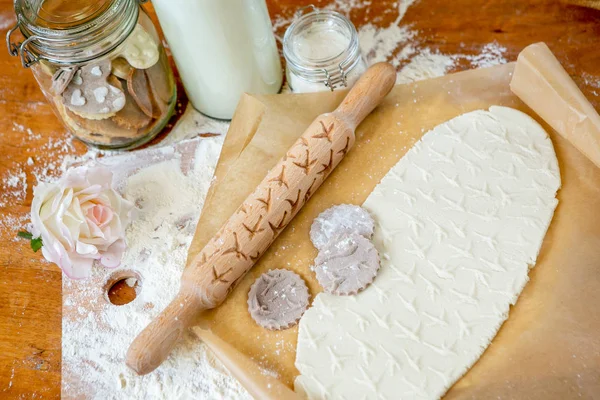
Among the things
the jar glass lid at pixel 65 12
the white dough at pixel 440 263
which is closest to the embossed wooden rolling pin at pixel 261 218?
the white dough at pixel 440 263

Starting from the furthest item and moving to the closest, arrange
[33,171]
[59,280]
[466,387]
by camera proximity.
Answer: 1. [33,171]
2. [59,280]
3. [466,387]

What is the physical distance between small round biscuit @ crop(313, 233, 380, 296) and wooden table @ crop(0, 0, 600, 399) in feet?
1.49

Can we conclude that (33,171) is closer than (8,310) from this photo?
No

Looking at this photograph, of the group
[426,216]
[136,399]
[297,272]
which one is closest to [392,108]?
[426,216]

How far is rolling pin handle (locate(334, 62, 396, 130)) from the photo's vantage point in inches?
46.0

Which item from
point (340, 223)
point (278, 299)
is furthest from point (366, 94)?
point (278, 299)

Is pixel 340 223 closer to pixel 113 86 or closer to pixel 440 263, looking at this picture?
pixel 440 263

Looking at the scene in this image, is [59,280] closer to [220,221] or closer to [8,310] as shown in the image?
[8,310]

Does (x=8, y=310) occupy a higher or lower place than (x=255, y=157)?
lower

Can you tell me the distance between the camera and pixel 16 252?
121 cm

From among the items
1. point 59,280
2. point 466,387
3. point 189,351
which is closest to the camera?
point 466,387

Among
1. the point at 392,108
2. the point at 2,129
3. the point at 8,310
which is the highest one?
the point at 392,108

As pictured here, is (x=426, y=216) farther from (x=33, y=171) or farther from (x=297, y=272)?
(x=33, y=171)

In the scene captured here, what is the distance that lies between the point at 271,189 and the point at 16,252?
48 centimetres
